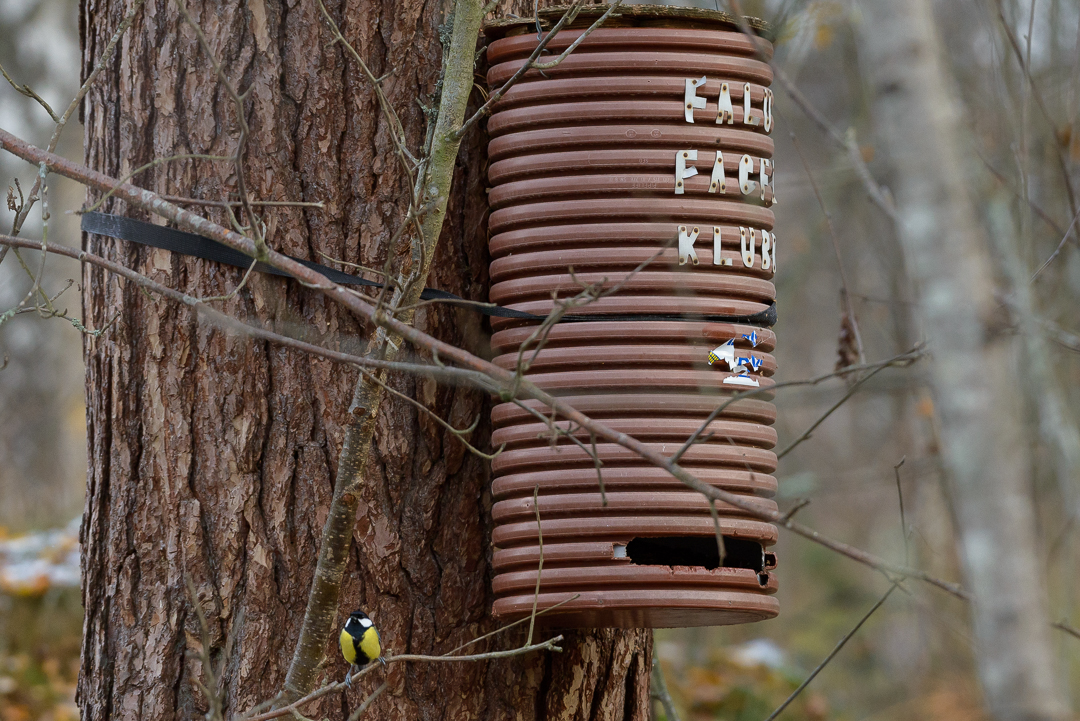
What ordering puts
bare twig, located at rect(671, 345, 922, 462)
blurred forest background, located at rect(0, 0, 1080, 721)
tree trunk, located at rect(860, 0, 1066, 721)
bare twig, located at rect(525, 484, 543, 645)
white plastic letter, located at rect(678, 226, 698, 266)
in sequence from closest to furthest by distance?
tree trunk, located at rect(860, 0, 1066, 721) < bare twig, located at rect(671, 345, 922, 462) < bare twig, located at rect(525, 484, 543, 645) < white plastic letter, located at rect(678, 226, 698, 266) < blurred forest background, located at rect(0, 0, 1080, 721)

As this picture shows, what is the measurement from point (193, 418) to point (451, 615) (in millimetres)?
593

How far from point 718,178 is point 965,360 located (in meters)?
0.82

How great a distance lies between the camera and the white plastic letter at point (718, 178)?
2074 mm

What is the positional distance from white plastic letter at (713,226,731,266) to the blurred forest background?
388 mm

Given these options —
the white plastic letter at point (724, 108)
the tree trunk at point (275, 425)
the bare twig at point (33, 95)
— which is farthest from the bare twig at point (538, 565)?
the bare twig at point (33, 95)

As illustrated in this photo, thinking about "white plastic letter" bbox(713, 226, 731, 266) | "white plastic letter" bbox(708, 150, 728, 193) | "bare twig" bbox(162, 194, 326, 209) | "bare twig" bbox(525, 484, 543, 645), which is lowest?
"bare twig" bbox(525, 484, 543, 645)

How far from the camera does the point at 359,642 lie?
6.73ft

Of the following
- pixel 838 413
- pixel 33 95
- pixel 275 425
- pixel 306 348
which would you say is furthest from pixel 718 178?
pixel 838 413

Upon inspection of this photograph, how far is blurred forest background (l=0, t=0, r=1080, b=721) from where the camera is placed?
3.31 meters

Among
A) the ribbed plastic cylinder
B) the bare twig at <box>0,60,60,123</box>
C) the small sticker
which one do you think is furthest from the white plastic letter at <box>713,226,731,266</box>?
the bare twig at <box>0,60,60,123</box>

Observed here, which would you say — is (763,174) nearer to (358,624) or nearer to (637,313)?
(637,313)

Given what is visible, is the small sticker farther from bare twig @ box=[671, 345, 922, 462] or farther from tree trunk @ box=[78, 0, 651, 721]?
tree trunk @ box=[78, 0, 651, 721]

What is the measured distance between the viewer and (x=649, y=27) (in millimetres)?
2088

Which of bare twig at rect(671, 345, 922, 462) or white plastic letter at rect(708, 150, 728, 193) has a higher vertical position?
white plastic letter at rect(708, 150, 728, 193)
